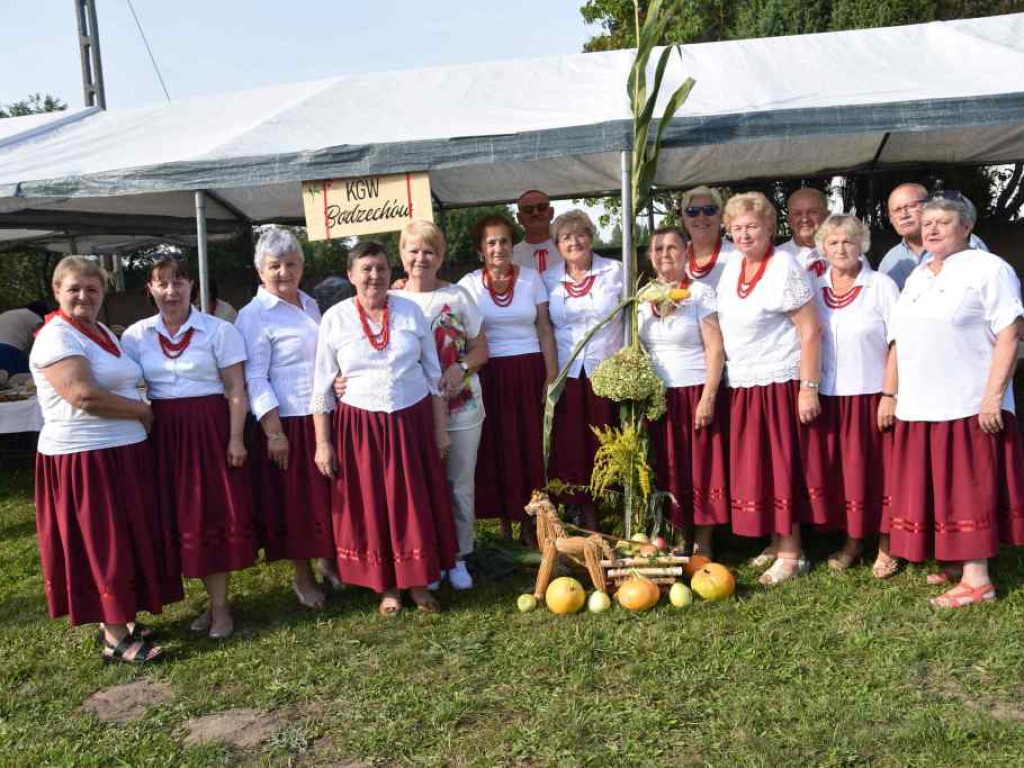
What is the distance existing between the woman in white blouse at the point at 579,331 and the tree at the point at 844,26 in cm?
510

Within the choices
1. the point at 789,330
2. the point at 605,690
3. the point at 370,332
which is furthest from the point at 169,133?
the point at 605,690

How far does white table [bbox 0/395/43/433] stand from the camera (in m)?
6.05

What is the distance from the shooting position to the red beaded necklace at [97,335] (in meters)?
3.27

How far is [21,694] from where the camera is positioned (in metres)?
3.29

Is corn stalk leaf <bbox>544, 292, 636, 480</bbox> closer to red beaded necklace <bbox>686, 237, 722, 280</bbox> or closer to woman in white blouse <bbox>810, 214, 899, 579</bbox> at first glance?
red beaded necklace <bbox>686, 237, 722, 280</bbox>

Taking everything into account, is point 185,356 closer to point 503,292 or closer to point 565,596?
point 503,292

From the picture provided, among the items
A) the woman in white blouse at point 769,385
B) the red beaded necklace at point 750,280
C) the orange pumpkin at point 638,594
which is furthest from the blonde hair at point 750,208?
the orange pumpkin at point 638,594

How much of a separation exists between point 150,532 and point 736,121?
317 cm

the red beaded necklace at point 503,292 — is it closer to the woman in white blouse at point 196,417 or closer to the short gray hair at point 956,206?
the woman in white blouse at point 196,417

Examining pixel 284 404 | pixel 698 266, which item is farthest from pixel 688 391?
pixel 284 404

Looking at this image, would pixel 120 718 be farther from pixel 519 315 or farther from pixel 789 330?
pixel 789 330

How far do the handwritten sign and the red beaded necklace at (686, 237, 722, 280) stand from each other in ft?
4.17

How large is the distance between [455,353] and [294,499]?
0.97 m

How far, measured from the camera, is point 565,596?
3668 mm
